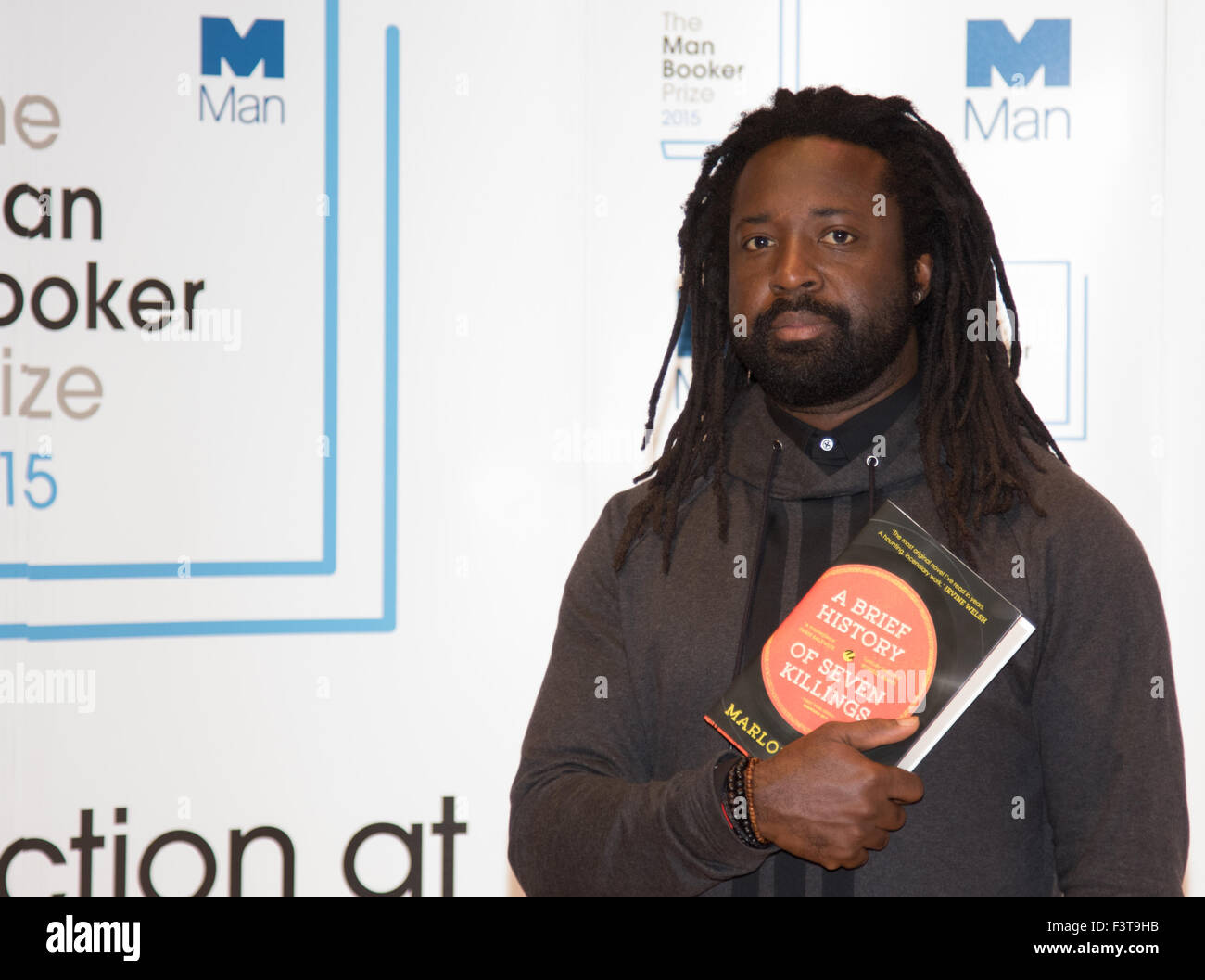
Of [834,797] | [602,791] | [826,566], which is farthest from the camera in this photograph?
[826,566]

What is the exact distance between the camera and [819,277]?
1.37 m

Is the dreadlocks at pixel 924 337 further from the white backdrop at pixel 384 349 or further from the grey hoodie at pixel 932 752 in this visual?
the white backdrop at pixel 384 349

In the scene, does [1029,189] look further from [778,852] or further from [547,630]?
[778,852]

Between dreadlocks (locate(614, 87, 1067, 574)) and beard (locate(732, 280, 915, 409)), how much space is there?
0.10m

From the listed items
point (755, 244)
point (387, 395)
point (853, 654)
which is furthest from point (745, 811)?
point (387, 395)

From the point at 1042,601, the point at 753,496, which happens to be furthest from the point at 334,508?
the point at 1042,601

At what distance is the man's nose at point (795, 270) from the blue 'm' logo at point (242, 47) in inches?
58.5

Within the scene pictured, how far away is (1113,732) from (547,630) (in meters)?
1.42

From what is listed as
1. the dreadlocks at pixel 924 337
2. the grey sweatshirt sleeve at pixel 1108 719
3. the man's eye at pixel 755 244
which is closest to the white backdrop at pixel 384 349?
the dreadlocks at pixel 924 337

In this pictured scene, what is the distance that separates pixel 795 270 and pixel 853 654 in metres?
0.46

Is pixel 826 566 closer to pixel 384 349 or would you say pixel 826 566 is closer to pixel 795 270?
pixel 795 270

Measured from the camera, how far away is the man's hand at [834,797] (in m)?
1.10

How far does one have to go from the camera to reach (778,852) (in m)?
1.27

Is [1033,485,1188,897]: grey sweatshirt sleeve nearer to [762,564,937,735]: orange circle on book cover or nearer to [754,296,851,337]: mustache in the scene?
[762,564,937,735]: orange circle on book cover
